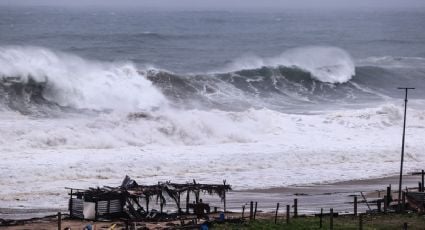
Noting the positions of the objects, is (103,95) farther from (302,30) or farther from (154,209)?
(302,30)

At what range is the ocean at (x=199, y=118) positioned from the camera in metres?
31.8

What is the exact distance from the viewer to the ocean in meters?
Answer: 31.8

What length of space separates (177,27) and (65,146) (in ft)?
262

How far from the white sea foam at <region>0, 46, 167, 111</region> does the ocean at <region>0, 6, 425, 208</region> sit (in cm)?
10

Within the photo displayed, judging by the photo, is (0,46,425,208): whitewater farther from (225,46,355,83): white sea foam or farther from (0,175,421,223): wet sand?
(225,46,355,83): white sea foam

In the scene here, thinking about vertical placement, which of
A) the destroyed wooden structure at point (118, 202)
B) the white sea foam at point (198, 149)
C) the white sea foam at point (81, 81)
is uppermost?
the white sea foam at point (81, 81)

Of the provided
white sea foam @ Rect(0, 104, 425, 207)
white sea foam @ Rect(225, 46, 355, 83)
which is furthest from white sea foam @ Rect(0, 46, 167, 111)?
white sea foam @ Rect(225, 46, 355, 83)

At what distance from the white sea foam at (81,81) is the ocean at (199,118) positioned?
0.10m

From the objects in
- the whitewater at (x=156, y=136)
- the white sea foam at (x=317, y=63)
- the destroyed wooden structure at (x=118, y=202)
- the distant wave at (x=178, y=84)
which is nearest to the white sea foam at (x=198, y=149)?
the whitewater at (x=156, y=136)

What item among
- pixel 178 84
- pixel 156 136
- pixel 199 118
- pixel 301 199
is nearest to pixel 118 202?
pixel 301 199

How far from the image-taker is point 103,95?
47.0 metres

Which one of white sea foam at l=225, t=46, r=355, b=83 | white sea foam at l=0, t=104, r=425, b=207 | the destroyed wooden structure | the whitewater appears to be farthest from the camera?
white sea foam at l=225, t=46, r=355, b=83

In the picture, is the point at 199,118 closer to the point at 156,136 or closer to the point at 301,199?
the point at 156,136

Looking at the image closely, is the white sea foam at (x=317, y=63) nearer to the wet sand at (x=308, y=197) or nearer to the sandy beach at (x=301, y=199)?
the sandy beach at (x=301, y=199)
